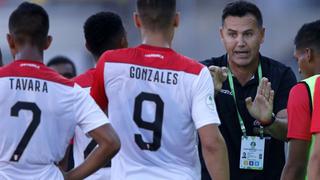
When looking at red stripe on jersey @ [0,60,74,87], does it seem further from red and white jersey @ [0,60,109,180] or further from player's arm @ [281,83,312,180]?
player's arm @ [281,83,312,180]

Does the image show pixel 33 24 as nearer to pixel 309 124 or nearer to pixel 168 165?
pixel 168 165

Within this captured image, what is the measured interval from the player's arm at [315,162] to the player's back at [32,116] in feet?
4.87

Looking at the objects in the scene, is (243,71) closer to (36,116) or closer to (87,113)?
(87,113)

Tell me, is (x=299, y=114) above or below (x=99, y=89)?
below

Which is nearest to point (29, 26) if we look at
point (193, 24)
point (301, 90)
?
point (301, 90)

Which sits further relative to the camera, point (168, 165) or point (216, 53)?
point (216, 53)

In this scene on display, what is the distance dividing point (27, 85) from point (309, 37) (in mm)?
2032

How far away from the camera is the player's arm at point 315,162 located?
23.9ft

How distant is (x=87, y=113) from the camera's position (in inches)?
289

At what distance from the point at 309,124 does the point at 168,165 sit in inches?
37.6

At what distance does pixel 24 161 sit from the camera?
23.9 feet

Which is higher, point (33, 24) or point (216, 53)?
point (33, 24)

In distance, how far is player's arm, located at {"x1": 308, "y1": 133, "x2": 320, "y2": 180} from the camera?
23.9ft

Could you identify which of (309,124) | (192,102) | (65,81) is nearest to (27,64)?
(65,81)
